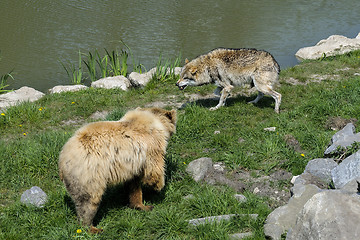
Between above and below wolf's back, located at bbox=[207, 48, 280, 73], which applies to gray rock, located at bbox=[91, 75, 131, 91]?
below

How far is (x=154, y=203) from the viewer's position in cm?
541

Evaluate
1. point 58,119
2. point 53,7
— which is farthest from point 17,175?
point 53,7

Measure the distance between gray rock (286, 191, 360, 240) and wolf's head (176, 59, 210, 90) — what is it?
5.51 metres

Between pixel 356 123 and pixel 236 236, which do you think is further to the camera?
pixel 356 123

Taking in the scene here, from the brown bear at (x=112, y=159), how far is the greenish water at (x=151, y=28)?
843cm

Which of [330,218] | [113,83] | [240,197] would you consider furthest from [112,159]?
[113,83]

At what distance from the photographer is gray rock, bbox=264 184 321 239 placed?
4.38m

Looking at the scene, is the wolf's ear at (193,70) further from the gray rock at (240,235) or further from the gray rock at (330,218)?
the gray rock at (330,218)

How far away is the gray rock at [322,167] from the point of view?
18.1 ft

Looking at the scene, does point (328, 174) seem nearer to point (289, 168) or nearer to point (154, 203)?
point (289, 168)

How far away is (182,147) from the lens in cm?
707

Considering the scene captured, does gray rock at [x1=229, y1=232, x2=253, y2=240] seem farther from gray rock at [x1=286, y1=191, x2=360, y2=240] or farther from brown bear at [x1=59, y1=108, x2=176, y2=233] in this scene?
brown bear at [x1=59, y1=108, x2=176, y2=233]

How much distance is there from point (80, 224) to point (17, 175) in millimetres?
1936

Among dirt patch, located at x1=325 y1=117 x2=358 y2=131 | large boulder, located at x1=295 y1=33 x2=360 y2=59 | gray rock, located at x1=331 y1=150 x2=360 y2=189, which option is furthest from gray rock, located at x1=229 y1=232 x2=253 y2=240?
large boulder, located at x1=295 y1=33 x2=360 y2=59
